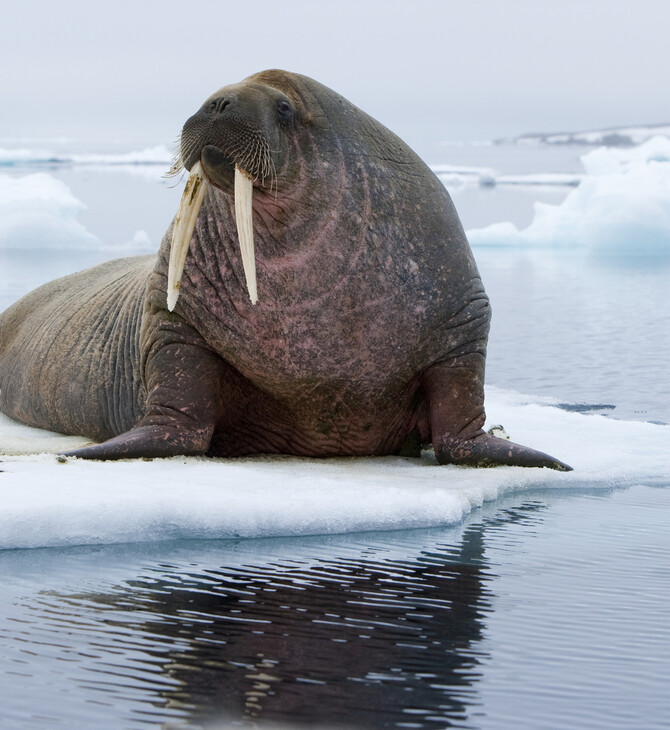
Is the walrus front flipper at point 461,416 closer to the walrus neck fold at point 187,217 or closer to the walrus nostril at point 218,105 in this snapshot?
the walrus neck fold at point 187,217

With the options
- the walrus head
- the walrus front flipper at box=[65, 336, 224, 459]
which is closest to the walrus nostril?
the walrus head

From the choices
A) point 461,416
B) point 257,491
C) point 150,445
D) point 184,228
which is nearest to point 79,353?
point 150,445

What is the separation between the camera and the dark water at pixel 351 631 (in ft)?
9.78

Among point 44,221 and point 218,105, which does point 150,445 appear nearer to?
point 218,105

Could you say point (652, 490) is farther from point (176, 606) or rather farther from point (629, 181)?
point (629, 181)

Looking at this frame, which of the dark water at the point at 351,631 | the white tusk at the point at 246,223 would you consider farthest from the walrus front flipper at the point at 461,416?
the white tusk at the point at 246,223

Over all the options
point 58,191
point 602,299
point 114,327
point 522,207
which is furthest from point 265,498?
point 522,207

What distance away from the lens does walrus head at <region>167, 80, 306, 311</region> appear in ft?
17.3

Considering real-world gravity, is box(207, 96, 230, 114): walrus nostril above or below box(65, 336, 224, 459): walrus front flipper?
above

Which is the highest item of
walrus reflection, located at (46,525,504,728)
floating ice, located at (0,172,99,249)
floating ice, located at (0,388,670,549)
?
floating ice, located at (0,172,99,249)

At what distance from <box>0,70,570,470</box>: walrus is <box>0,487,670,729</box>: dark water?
117 cm

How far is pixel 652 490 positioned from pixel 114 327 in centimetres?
296

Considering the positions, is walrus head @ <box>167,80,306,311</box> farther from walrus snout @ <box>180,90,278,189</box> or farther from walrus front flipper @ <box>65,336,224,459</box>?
walrus front flipper @ <box>65,336,224,459</box>

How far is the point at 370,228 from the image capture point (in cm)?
585
